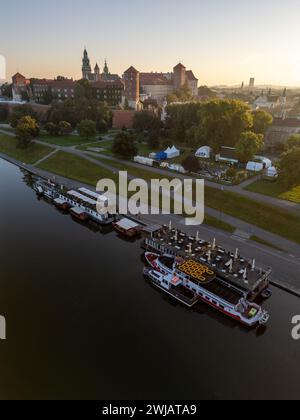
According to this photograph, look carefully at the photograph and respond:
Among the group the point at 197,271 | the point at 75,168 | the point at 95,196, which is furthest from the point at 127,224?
the point at 75,168

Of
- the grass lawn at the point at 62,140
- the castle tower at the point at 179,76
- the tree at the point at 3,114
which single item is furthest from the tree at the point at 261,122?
the tree at the point at 3,114

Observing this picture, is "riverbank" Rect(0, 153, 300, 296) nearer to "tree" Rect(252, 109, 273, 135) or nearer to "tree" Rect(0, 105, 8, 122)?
"tree" Rect(252, 109, 273, 135)

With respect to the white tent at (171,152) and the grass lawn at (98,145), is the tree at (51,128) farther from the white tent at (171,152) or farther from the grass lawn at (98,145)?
the white tent at (171,152)

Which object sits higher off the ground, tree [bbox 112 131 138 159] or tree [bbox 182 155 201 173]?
tree [bbox 112 131 138 159]

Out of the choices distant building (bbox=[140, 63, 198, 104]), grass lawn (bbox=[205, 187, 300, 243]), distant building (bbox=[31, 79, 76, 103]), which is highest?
distant building (bbox=[140, 63, 198, 104])

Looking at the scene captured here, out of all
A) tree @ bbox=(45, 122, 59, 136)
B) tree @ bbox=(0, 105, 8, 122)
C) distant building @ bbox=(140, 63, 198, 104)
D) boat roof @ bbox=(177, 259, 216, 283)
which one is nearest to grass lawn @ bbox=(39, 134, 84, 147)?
tree @ bbox=(45, 122, 59, 136)

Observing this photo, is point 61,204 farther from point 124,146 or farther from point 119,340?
point 119,340
